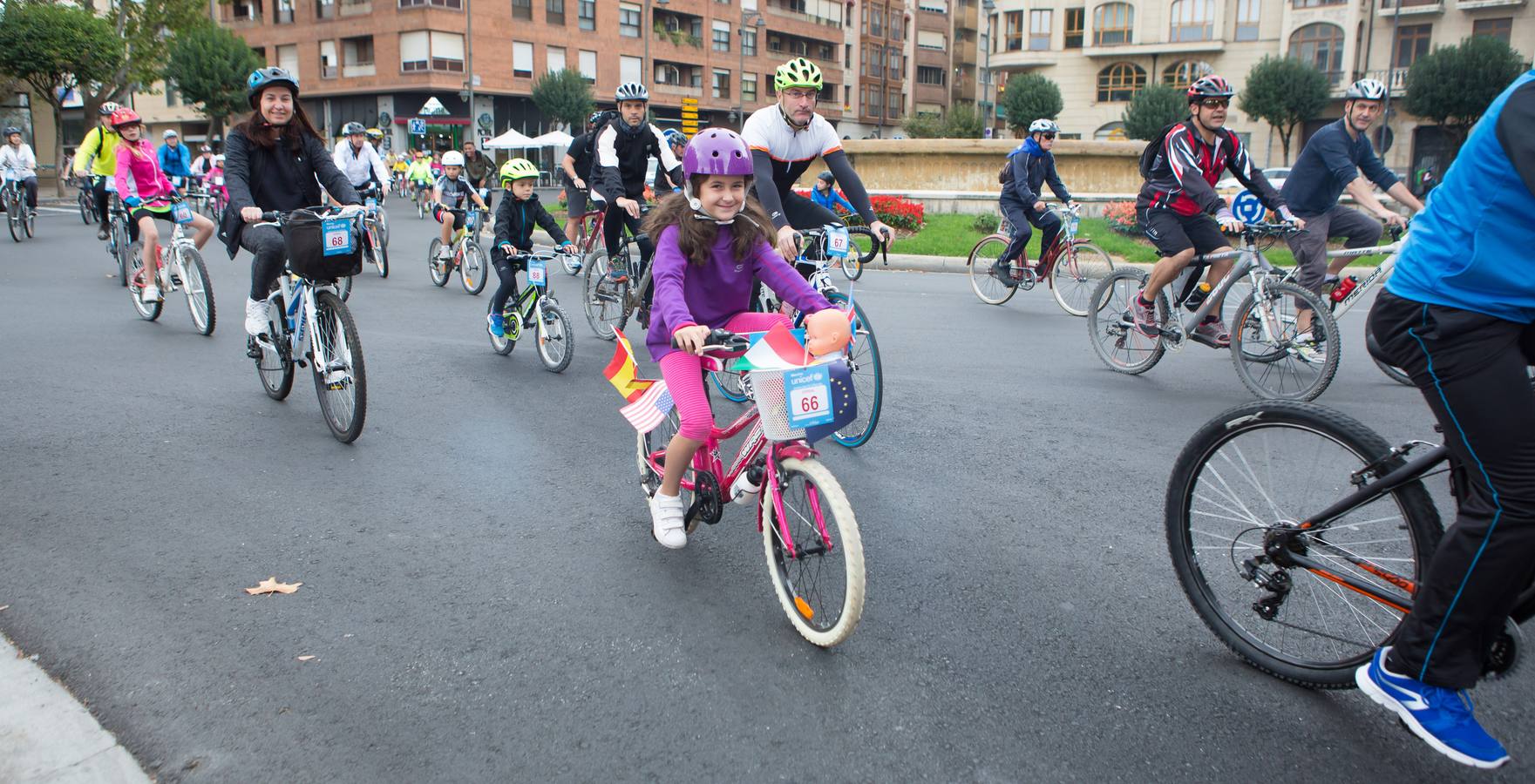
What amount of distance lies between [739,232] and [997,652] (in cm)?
168

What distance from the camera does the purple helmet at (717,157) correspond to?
379 cm

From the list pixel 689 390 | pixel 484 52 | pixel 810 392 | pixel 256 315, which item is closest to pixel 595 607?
pixel 689 390

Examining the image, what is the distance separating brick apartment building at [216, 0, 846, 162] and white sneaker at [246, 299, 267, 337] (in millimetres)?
44361

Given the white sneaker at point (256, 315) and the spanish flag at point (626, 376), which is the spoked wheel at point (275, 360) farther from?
the spanish flag at point (626, 376)

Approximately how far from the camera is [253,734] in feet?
9.51

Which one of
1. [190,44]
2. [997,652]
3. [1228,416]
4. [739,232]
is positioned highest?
[190,44]

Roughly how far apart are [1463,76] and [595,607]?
6024 cm

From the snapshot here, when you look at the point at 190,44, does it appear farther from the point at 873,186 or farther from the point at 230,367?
the point at 230,367

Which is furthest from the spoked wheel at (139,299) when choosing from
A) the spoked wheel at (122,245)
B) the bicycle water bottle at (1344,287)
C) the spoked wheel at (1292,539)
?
the bicycle water bottle at (1344,287)

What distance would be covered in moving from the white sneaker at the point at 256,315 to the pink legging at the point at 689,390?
12.0 feet

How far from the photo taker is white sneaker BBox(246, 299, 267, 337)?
652cm

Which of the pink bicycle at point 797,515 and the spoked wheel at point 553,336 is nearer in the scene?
the pink bicycle at point 797,515

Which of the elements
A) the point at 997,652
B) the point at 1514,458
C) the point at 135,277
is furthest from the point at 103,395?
the point at 1514,458

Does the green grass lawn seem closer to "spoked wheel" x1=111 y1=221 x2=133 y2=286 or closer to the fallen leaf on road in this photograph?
"spoked wheel" x1=111 y1=221 x2=133 y2=286
